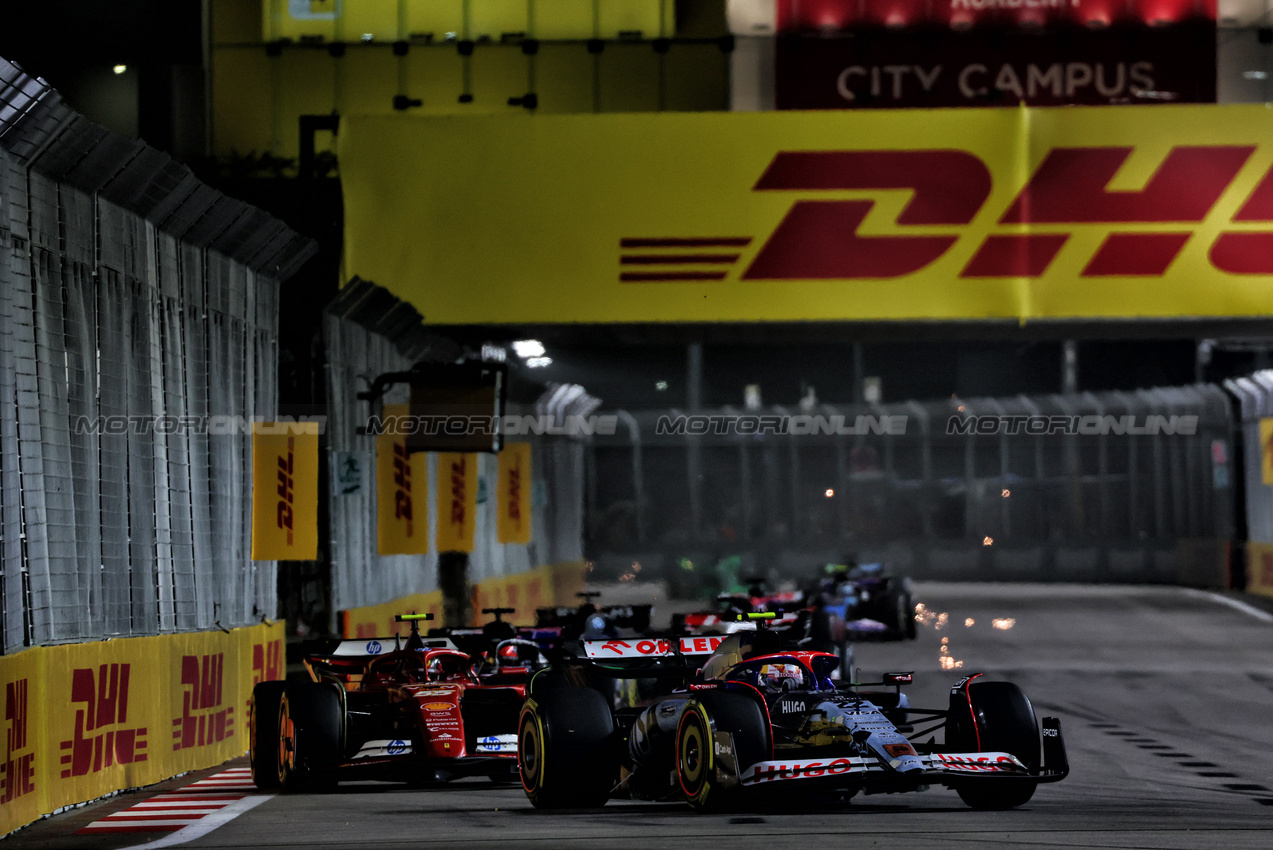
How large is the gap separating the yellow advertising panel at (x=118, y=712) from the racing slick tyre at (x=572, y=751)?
2516 mm

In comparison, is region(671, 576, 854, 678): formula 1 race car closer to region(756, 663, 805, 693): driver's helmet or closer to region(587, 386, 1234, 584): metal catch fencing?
region(756, 663, 805, 693): driver's helmet

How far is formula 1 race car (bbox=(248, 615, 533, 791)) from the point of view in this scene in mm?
10773

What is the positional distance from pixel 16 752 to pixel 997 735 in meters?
4.80

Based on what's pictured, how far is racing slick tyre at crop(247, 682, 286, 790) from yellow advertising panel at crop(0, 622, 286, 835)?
0.69m

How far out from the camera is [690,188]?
18266 mm

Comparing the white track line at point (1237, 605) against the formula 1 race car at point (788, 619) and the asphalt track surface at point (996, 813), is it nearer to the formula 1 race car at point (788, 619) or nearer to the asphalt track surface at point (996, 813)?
the asphalt track surface at point (996, 813)

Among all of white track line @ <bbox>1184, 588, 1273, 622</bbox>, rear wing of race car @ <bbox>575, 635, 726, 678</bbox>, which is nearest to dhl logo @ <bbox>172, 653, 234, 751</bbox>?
rear wing of race car @ <bbox>575, 635, 726, 678</bbox>

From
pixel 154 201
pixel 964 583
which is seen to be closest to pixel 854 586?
pixel 154 201

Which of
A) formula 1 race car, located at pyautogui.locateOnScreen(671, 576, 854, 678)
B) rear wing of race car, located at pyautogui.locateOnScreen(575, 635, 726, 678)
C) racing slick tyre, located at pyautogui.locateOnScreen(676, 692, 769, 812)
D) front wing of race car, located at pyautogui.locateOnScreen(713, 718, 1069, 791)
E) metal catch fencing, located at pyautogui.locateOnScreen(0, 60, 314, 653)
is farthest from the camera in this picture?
formula 1 race car, located at pyautogui.locateOnScreen(671, 576, 854, 678)

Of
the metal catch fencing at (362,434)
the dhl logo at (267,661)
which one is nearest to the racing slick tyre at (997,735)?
the dhl logo at (267,661)

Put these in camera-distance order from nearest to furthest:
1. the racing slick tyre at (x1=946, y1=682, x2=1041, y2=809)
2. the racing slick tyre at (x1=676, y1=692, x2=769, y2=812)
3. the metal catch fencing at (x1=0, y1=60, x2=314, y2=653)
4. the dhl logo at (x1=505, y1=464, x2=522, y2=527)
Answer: the racing slick tyre at (x1=676, y1=692, x2=769, y2=812), the racing slick tyre at (x1=946, y1=682, x2=1041, y2=809), the metal catch fencing at (x1=0, y1=60, x2=314, y2=653), the dhl logo at (x1=505, y1=464, x2=522, y2=527)

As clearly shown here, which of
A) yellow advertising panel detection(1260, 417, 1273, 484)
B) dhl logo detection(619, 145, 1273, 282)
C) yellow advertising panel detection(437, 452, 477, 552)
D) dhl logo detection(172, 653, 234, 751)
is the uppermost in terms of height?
dhl logo detection(619, 145, 1273, 282)

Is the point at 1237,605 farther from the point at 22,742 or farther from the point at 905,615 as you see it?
the point at 22,742

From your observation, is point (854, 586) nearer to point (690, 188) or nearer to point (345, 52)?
point (690, 188)
